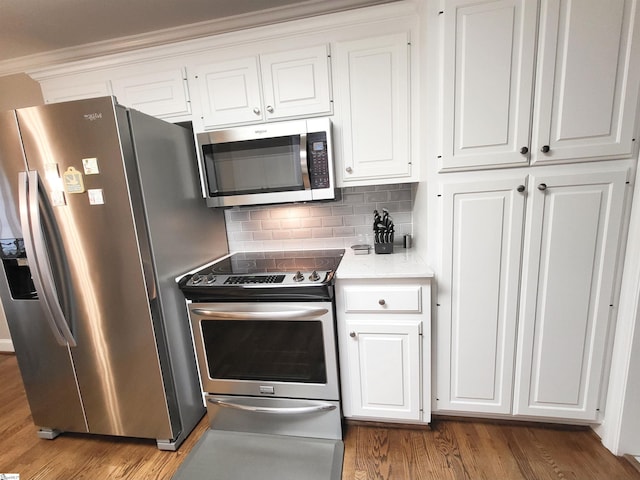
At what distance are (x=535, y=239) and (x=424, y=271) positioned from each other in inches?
21.0

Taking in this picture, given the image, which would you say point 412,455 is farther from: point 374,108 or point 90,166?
point 90,166

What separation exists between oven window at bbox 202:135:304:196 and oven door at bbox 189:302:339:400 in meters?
0.69

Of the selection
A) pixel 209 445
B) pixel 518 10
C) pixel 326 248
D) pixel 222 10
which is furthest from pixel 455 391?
pixel 222 10

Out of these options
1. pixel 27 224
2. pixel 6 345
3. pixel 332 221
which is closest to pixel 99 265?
pixel 27 224

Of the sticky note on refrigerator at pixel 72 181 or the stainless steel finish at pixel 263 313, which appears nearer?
the sticky note on refrigerator at pixel 72 181

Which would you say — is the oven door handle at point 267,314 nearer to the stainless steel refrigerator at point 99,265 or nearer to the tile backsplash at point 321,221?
the stainless steel refrigerator at point 99,265

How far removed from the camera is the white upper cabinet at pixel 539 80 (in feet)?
3.69

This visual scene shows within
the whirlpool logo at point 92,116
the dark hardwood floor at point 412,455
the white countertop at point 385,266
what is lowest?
the dark hardwood floor at point 412,455

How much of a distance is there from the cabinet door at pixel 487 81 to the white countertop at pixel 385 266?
0.53 m

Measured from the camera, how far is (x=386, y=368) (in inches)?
57.2

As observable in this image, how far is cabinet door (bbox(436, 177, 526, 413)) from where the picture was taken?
1307 mm

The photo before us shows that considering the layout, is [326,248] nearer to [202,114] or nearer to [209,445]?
[202,114]

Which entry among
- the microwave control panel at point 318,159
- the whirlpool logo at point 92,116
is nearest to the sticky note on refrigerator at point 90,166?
the whirlpool logo at point 92,116

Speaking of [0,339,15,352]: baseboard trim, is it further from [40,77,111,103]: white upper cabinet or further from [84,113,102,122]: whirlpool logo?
[84,113,102,122]: whirlpool logo
